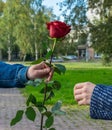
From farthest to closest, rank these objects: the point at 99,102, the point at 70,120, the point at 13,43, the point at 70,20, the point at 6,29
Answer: the point at 13,43 < the point at 6,29 < the point at 70,20 < the point at 70,120 < the point at 99,102

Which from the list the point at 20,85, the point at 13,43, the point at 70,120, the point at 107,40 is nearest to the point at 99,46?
the point at 107,40

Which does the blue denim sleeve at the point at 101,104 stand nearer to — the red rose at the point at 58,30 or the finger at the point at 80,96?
the finger at the point at 80,96

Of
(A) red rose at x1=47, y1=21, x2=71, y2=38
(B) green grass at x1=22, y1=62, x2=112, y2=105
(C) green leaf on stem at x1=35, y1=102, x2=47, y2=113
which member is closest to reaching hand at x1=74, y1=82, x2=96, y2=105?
(A) red rose at x1=47, y1=21, x2=71, y2=38

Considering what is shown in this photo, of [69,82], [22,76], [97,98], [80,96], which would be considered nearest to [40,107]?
[22,76]

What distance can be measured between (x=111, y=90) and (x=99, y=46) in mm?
35976

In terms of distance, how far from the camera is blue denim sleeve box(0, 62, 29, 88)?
2.60 meters

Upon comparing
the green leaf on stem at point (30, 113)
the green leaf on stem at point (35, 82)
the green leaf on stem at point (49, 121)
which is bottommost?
the green leaf on stem at point (49, 121)

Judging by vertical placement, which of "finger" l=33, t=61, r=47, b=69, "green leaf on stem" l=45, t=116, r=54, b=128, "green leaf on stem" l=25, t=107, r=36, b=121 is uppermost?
"finger" l=33, t=61, r=47, b=69

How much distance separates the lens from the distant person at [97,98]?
1967 mm

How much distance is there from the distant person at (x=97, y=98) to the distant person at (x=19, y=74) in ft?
1.30

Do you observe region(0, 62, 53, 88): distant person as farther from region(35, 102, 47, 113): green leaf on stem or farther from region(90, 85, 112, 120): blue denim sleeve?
region(90, 85, 112, 120): blue denim sleeve

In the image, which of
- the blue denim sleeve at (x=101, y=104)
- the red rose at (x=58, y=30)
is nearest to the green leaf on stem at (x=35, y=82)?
the red rose at (x=58, y=30)

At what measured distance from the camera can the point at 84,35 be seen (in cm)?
4053

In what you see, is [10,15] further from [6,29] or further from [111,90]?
[111,90]
